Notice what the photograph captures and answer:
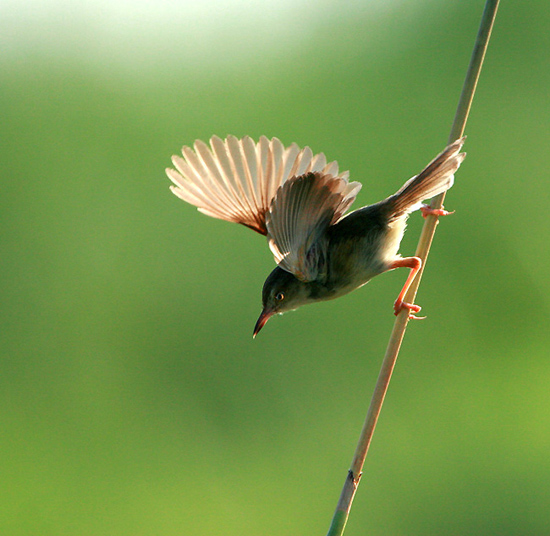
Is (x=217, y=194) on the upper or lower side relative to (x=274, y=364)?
lower

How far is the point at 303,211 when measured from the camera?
163 centimetres

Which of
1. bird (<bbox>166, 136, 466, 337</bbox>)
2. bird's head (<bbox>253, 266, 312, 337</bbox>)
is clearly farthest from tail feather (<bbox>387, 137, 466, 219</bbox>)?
bird's head (<bbox>253, 266, 312, 337</bbox>)

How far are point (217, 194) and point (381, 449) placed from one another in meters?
4.77

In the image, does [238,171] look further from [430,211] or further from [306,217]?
[430,211]

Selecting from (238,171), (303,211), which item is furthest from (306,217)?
(238,171)

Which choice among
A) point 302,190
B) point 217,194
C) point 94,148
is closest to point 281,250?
point 302,190

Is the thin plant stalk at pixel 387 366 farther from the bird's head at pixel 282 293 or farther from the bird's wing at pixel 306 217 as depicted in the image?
the bird's head at pixel 282 293

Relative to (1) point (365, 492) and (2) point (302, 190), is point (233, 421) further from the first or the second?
(2) point (302, 190)

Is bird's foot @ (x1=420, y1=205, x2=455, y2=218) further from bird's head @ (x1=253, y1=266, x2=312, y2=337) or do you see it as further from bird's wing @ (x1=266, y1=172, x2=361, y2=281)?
bird's head @ (x1=253, y1=266, x2=312, y2=337)

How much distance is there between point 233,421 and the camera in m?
6.42

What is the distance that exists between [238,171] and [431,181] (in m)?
0.56

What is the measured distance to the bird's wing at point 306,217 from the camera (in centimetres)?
150

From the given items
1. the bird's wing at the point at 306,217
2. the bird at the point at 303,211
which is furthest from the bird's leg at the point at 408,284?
the bird's wing at the point at 306,217

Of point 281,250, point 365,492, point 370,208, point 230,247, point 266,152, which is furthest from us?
point 230,247
